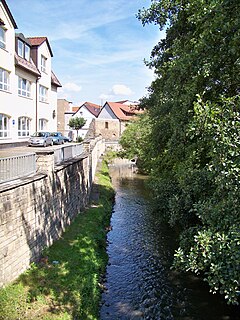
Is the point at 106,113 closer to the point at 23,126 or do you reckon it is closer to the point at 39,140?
the point at 23,126

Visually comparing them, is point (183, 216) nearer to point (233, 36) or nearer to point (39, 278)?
point (39, 278)

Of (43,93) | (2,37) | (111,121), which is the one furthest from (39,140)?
(111,121)

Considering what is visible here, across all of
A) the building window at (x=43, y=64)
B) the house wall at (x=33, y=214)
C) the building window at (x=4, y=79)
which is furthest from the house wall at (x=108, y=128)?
the house wall at (x=33, y=214)

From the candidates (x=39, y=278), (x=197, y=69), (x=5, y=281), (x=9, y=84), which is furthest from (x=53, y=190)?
(x=9, y=84)

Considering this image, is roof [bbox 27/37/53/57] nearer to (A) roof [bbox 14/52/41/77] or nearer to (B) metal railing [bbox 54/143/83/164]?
(A) roof [bbox 14/52/41/77]

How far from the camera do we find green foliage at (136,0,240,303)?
6.07 metres

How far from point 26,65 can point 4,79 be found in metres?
4.09

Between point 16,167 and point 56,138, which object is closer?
point 16,167

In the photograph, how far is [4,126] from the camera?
80.7ft

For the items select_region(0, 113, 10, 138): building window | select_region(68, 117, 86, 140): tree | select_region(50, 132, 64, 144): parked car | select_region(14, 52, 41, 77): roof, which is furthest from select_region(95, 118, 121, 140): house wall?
select_region(0, 113, 10, 138): building window

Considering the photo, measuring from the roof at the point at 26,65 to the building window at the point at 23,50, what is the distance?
0.47m

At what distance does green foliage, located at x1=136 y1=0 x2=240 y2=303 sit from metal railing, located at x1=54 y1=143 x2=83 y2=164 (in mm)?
4414

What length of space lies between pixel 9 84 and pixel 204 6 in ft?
63.6

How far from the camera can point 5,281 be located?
26.1ft
